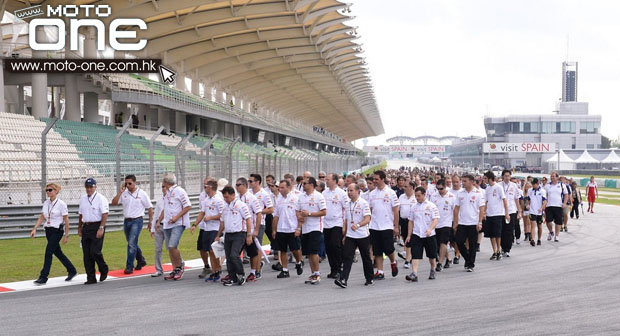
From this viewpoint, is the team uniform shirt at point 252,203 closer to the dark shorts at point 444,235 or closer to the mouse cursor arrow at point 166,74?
the dark shorts at point 444,235

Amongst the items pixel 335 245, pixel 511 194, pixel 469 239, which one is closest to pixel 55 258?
pixel 335 245

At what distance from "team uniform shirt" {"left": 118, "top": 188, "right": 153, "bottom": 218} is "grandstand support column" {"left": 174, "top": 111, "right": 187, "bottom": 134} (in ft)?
114

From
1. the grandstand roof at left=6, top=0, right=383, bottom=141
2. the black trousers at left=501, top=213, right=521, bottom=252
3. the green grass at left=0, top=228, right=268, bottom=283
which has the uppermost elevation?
the grandstand roof at left=6, top=0, right=383, bottom=141

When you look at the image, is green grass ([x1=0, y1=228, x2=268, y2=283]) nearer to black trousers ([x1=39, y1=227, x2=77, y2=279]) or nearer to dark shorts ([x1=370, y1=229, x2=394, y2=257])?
black trousers ([x1=39, y1=227, x2=77, y2=279])

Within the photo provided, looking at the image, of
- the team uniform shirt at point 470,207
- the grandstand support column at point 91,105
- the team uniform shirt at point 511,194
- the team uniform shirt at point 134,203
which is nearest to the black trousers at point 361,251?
the team uniform shirt at point 470,207

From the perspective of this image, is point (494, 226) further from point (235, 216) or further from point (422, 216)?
point (235, 216)

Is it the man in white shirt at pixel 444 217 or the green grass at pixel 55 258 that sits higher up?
the man in white shirt at pixel 444 217

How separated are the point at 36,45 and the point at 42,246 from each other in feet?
51.8

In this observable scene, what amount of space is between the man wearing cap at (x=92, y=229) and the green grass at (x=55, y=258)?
1.05 m

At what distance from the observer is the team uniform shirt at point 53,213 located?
9.30 meters

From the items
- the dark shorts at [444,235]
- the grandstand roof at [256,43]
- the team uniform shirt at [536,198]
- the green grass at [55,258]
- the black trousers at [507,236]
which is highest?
the grandstand roof at [256,43]

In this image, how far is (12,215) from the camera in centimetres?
1487

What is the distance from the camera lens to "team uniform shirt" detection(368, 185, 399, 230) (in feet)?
32.6

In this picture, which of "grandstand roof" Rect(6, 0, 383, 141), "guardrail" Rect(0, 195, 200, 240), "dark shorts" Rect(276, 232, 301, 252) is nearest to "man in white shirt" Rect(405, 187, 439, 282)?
"dark shorts" Rect(276, 232, 301, 252)
